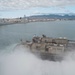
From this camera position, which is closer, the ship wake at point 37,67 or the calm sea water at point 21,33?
the ship wake at point 37,67

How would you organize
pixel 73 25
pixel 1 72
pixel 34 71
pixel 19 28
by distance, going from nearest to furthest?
pixel 1 72
pixel 34 71
pixel 19 28
pixel 73 25

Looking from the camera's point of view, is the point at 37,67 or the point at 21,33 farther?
the point at 21,33

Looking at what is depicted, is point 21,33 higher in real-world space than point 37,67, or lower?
lower

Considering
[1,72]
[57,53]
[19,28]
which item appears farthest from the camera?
[19,28]

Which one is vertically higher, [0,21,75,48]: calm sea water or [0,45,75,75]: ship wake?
[0,45,75,75]: ship wake

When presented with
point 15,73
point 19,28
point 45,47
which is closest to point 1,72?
point 15,73

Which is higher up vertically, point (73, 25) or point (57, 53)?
point (57, 53)

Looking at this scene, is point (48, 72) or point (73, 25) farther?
point (73, 25)

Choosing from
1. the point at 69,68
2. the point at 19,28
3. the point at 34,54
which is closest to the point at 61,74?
the point at 69,68

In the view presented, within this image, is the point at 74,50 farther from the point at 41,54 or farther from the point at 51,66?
the point at 51,66

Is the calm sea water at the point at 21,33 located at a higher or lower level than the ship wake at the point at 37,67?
lower

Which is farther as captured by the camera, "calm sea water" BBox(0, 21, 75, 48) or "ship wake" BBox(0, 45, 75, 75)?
"calm sea water" BBox(0, 21, 75, 48)
